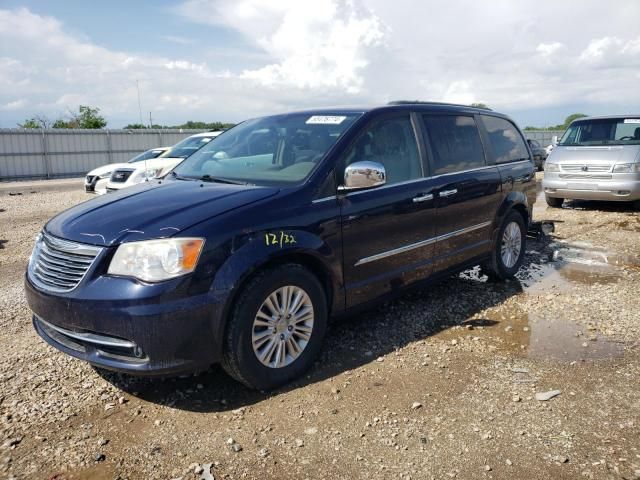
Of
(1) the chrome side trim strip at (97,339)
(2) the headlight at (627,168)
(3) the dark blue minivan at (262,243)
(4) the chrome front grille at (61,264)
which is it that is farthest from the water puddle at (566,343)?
(2) the headlight at (627,168)

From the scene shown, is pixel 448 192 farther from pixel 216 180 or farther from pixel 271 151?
pixel 216 180

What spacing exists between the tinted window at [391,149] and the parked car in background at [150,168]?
7.39 meters

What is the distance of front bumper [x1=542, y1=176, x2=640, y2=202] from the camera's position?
32.4ft

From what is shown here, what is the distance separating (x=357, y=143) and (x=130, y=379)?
235 centimetres

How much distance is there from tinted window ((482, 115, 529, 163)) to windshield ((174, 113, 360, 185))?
2130 millimetres

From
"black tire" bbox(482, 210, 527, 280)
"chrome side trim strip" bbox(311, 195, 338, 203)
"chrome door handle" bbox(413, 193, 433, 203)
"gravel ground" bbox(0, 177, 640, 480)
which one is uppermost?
"chrome side trim strip" bbox(311, 195, 338, 203)

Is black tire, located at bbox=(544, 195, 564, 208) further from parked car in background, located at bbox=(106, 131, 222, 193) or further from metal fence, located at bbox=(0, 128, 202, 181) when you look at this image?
metal fence, located at bbox=(0, 128, 202, 181)

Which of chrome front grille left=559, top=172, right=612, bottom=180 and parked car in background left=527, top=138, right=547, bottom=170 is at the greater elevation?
parked car in background left=527, top=138, right=547, bottom=170

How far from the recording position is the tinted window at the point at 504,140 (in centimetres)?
564

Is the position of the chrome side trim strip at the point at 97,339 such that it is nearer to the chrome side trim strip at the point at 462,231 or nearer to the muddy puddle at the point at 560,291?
the chrome side trim strip at the point at 462,231

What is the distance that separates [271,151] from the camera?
13.8 ft

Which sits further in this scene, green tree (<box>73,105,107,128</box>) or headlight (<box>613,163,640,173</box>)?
green tree (<box>73,105,107,128</box>)

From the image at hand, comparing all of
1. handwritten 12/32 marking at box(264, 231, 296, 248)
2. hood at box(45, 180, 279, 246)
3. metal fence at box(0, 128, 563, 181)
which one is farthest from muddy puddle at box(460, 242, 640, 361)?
metal fence at box(0, 128, 563, 181)

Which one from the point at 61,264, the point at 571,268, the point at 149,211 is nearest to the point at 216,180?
the point at 149,211
